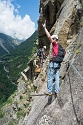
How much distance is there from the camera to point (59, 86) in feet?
46.0

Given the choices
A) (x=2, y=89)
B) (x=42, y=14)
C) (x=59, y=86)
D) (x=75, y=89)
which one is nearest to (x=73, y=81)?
(x=75, y=89)

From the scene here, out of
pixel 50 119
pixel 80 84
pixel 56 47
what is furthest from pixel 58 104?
pixel 56 47

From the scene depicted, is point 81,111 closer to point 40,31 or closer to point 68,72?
point 68,72

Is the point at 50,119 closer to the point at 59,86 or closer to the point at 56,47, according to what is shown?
the point at 59,86

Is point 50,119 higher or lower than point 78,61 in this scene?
lower

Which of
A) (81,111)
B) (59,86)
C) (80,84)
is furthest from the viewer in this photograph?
(59,86)

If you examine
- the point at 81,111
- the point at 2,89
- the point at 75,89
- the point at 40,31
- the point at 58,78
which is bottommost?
the point at 81,111

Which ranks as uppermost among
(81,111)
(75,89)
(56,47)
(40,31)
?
(40,31)

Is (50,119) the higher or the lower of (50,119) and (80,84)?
the lower

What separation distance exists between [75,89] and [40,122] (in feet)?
8.79

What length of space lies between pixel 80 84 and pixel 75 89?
1.04ft

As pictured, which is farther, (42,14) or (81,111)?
(42,14)

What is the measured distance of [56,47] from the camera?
1366cm

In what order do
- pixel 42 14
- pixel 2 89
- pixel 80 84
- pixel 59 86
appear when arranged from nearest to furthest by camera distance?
1. pixel 80 84
2. pixel 59 86
3. pixel 42 14
4. pixel 2 89
